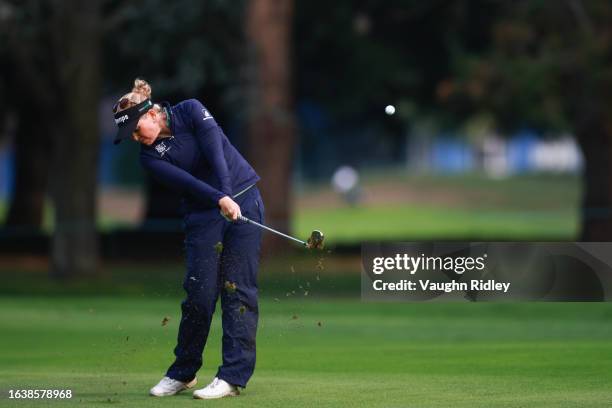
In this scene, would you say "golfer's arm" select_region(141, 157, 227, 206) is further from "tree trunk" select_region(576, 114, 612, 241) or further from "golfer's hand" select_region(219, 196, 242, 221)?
"tree trunk" select_region(576, 114, 612, 241)

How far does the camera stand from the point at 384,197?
222 ft

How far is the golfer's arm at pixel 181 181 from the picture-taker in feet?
35.9

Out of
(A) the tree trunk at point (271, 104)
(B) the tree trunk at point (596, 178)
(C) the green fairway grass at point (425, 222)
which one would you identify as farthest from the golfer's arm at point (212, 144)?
(C) the green fairway grass at point (425, 222)

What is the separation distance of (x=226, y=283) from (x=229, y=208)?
558 mm

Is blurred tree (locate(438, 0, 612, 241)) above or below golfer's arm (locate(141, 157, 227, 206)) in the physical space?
above

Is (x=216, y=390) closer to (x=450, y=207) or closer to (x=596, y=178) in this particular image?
(x=596, y=178)

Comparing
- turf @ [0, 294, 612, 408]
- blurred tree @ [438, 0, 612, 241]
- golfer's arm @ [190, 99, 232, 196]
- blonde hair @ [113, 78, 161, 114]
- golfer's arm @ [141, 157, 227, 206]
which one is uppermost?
blurred tree @ [438, 0, 612, 241]

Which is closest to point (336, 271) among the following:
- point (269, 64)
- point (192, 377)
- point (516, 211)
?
point (269, 64)

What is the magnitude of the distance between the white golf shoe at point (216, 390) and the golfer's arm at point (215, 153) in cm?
126

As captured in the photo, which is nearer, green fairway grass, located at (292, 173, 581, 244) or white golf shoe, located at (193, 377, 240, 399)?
white golf shoe, located at (193, 377, 240, 399)

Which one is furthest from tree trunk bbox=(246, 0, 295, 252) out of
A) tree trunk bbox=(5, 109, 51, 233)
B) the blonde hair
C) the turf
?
the blonde hair

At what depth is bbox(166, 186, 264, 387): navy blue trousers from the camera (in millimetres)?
11031

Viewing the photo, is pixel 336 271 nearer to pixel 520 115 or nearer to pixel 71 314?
pixel 520 115

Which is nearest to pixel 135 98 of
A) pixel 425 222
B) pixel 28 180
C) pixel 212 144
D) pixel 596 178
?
pixel 212 144
